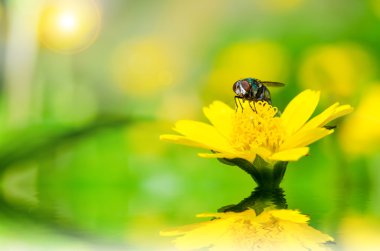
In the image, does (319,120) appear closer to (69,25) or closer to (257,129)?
(257,129)

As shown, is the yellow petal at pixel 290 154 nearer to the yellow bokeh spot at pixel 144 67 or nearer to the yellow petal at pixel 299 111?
the yellow petal at pixel 299 111


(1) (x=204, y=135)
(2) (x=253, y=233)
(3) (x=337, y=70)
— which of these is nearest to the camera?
(2) (x=253, y=233)

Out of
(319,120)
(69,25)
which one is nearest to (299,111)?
(319,120)

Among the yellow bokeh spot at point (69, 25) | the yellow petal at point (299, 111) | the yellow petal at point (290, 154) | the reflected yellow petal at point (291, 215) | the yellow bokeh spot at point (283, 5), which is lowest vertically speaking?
the reflected yellow petal at point (291, 215)

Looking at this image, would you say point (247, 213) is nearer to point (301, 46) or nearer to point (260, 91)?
point (260, 91)

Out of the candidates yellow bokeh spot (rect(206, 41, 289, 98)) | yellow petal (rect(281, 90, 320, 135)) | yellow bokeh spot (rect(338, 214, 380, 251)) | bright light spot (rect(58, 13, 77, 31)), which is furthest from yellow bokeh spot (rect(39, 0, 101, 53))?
yellow bokeh spot (rect(338, 214, 380, 251))

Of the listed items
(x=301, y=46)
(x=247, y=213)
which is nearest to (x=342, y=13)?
(x=301, y=46)

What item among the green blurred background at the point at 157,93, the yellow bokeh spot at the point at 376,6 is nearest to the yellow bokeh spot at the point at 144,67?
the green blurred background at the point at 157,93
